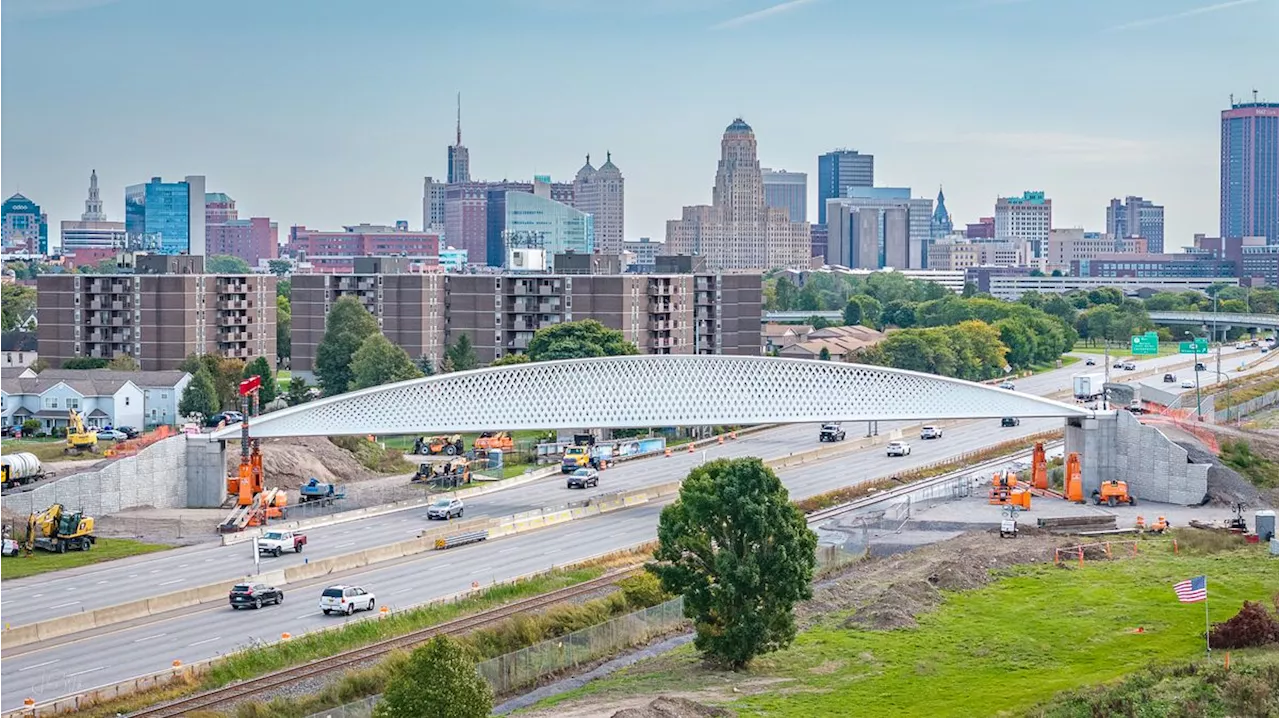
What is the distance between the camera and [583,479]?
83250 millimetres

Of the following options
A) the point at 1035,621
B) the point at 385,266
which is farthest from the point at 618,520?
the point at 385,266

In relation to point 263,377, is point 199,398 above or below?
below

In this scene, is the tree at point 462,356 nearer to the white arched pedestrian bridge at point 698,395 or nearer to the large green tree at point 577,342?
the large green tree at point 577,342

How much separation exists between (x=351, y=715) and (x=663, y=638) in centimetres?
1419

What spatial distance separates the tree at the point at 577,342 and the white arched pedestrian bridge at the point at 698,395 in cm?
3033

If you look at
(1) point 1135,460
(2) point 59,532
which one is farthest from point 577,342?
(2) point 59,532

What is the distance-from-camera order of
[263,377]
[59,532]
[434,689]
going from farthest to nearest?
[263,377] → [59,532] → [434,689]

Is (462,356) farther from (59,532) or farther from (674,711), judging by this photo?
(674,711)

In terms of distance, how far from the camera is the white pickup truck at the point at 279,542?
63688 millimetres

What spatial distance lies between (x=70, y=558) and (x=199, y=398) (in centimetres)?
4412

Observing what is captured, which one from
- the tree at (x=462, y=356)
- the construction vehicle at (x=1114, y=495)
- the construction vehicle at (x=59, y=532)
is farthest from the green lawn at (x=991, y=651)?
the tree at (x=462, y=356)

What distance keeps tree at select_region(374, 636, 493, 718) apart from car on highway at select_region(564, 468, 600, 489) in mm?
45381

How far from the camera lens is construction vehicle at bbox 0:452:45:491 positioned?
→ 72.0 metres

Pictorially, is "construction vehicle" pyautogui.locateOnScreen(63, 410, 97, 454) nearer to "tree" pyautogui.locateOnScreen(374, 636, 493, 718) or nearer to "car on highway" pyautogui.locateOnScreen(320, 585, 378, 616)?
"car on highway" pyautogui.locateOnScreen(320, 585, 378, 616)
